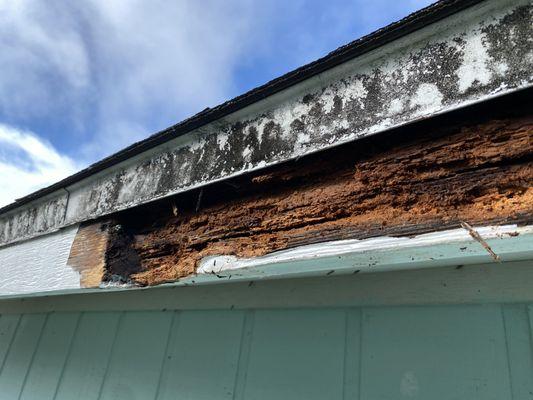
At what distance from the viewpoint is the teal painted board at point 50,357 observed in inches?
69.2

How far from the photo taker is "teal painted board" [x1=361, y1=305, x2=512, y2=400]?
33.1 inches

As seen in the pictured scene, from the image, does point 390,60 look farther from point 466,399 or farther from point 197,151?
point 466,399

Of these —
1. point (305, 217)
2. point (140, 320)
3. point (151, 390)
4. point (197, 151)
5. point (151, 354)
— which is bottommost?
point (151, 390)

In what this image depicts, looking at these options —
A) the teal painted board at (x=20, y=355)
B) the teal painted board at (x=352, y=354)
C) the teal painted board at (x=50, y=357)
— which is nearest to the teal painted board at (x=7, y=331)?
the teal painted board at (x=20, y=355)

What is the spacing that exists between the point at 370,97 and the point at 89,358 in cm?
160

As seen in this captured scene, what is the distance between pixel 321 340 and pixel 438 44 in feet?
2.61

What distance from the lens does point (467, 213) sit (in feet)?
2.18

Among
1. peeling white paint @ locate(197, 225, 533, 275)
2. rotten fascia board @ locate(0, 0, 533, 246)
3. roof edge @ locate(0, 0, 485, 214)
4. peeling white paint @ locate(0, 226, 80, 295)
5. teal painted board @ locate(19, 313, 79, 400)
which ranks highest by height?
roof edge @ locate(0, 0, 485, 214)

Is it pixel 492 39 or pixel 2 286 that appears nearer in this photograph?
pixel 492 39

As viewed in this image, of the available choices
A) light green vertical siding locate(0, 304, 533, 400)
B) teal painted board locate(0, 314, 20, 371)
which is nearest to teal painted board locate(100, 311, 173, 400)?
light green vertical siding locate(0, 304, 533, 400)

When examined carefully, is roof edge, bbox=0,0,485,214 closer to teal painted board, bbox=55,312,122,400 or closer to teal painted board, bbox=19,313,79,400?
teal painted board, bbox=55,312,122,400

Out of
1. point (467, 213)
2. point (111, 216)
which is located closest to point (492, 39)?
point (467, 213)

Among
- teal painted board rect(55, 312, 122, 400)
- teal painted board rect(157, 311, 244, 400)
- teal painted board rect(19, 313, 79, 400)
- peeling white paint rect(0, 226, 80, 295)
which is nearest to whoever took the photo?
teal painted board rect(157, 311, 244, 400)

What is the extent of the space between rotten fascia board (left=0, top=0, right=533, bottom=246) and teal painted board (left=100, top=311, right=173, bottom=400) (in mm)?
596
